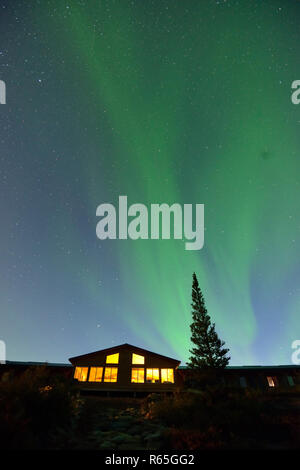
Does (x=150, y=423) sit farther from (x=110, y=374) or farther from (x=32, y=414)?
(x=110, y=374)

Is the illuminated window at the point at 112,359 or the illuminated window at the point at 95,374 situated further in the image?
the illuminated window at the point at 112,359

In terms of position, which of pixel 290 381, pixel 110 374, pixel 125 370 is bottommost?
pixel 290 381

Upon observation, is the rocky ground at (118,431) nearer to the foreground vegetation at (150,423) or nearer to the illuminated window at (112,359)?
the foreground vegetation at (150,423)

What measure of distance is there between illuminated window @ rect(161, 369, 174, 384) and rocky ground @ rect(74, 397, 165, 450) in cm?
1429

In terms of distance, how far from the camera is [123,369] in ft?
89.6

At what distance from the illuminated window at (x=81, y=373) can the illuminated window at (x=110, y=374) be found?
2313mm

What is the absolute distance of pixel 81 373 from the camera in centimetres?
2719

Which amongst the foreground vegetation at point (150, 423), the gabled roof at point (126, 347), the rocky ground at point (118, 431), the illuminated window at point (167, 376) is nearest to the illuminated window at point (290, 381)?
the gabled roof at point (126, 347)

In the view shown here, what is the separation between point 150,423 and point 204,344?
74.5 ft

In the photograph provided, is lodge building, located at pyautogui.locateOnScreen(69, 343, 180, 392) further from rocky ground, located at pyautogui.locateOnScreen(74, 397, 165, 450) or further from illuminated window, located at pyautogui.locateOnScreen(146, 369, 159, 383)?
rocky ground, located at pyautogui.locateOnScreen(74, 397, 165, 450)

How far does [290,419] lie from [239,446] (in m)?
4.37

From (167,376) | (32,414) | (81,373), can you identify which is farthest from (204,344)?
(32,414)

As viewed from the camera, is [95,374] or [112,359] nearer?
[95,374]

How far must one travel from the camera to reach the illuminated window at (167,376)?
89.0ft
